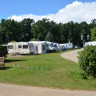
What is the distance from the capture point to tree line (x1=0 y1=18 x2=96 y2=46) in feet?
215

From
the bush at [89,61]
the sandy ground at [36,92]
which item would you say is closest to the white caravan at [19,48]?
the bush at [89,61]

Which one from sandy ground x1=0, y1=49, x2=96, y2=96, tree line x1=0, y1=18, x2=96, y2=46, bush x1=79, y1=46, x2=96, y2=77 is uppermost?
tree line x1=0, y1=18, x2=96, y2=46

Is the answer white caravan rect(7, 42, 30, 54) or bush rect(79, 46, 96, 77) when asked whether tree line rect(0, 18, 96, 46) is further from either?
bush rect(79, 46, 96, 77)

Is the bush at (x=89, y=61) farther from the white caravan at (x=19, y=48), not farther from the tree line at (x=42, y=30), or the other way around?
the tree line at (x=42, y=30)

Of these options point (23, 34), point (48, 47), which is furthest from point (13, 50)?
point (23, 34)

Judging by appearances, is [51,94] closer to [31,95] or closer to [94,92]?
[31,95]

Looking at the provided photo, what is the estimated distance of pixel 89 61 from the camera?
356 inches

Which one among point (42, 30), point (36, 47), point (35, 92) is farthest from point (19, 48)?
point (42, 30)

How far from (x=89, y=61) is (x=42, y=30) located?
222 feet

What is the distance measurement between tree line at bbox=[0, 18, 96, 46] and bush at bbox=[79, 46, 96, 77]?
56.9 meters

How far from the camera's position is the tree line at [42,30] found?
65.5 m

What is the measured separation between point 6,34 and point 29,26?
19.9 meters

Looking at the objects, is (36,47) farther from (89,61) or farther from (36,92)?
(36,92)

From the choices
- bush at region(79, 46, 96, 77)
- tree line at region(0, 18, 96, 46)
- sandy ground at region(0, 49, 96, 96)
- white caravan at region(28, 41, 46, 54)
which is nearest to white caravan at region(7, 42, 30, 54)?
white caravan at region(28, 41, 46, 54)
